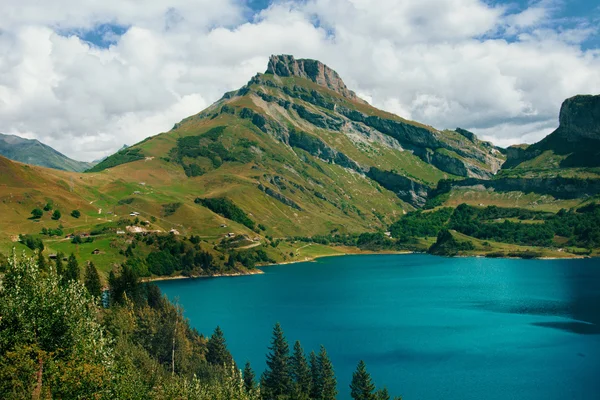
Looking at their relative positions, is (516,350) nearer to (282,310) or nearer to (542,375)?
(542,375)

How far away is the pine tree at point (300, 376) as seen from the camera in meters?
67.1

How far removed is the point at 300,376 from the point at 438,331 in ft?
206

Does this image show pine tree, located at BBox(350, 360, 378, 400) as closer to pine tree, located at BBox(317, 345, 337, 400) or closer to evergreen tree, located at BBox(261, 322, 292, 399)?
pine tree, located at BBox(317, 345, 337, 400)

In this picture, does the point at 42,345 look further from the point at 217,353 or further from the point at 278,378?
the point at 217,353

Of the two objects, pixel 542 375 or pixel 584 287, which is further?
pixel 584 287

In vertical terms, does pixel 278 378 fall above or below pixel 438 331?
above

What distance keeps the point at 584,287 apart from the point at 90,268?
16594 centimetres

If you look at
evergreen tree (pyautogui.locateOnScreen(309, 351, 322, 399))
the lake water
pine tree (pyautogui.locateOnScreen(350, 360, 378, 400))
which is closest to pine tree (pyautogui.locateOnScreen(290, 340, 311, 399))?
evergreen tree (pyautogui.locateOnScreen(309, 351, 322, 399))

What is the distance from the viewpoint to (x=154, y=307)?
113875 millimetres

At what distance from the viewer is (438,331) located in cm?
12250

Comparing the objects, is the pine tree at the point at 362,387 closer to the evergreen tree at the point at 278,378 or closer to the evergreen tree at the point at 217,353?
the evergreen tree at the point at 278,378

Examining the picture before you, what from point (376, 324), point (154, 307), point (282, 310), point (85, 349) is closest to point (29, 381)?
point (85, 349)

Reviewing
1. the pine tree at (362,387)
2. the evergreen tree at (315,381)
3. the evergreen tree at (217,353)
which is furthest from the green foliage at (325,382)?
the evergreen tree at (217,353)

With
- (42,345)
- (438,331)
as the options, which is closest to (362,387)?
(42,345)
